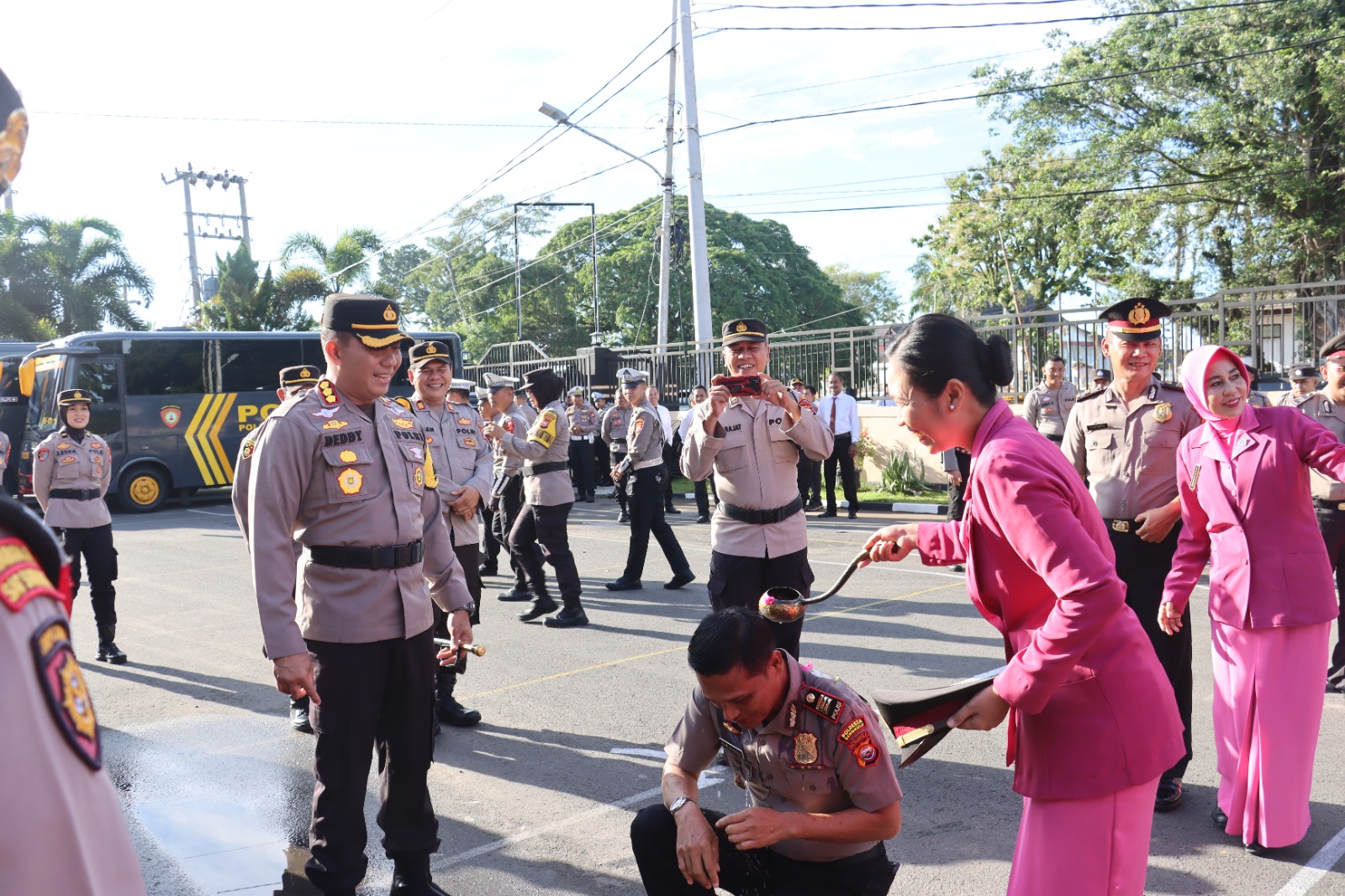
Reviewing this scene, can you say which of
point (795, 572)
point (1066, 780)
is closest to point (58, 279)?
point (795, 572)

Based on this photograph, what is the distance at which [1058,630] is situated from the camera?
2.15 metres

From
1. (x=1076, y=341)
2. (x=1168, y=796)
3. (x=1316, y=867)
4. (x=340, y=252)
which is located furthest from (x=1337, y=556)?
(x=340, y=252)

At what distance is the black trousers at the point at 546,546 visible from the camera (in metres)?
8.35

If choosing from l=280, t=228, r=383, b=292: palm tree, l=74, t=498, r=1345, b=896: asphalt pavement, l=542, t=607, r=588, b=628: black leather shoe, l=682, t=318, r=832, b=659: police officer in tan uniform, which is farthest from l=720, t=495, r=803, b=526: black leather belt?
l=280, t=228, r=383, b=292: palm tree

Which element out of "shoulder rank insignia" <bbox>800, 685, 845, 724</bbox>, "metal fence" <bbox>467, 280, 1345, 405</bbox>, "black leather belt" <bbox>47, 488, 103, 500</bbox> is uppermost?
"metal fence" <bbox>467, 280, 1345, 405</bbox>

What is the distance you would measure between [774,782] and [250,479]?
6.92 feet

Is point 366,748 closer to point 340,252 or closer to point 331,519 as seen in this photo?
point 331,519

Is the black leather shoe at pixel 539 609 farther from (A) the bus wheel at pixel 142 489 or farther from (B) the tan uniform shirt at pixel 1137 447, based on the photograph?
(A) the bus wheel at pixel 142 489

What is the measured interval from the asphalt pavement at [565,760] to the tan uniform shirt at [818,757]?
735 millimetres

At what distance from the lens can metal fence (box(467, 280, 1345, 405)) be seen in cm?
1382

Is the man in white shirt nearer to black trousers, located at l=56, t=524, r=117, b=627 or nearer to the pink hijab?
black trousers, located at l=56, t=524, r=117, b=627

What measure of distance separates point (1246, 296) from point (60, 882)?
52.3ft

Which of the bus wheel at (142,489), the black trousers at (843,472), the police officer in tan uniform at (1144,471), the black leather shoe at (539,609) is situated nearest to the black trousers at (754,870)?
the police officer in tan uniform at (1144,471)

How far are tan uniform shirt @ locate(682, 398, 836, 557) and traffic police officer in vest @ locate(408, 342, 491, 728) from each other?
1670 mm
